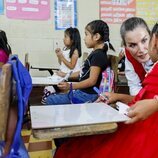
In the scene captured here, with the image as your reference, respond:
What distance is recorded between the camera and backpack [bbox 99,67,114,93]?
168 cm

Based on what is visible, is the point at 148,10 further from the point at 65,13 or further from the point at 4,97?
the point at 4,97

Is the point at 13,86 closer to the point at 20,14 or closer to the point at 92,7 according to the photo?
the point at 20,14

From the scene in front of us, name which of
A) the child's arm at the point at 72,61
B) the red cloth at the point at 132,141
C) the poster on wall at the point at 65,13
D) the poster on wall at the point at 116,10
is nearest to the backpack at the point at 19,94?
the red cloth at the point at 132,141

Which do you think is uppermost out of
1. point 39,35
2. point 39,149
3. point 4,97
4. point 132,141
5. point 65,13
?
point 65,13

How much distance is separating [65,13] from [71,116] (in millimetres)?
3352

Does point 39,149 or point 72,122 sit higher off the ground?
point 72,122

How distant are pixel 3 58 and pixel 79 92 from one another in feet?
2.20

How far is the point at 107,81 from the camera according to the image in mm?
1722

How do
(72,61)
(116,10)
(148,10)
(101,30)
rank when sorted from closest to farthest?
1. (101,30)
2. (72,61)
3. (116,10)
4. (148,10)

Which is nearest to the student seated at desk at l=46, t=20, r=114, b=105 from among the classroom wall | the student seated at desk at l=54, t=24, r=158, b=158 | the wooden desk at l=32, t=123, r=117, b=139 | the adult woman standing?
the adult woman standing

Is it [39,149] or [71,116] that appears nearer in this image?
[71,116]

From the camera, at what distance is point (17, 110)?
769 millimetres

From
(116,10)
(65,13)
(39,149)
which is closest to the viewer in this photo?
(39,149)

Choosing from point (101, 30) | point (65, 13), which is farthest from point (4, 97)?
point (65, 13)
